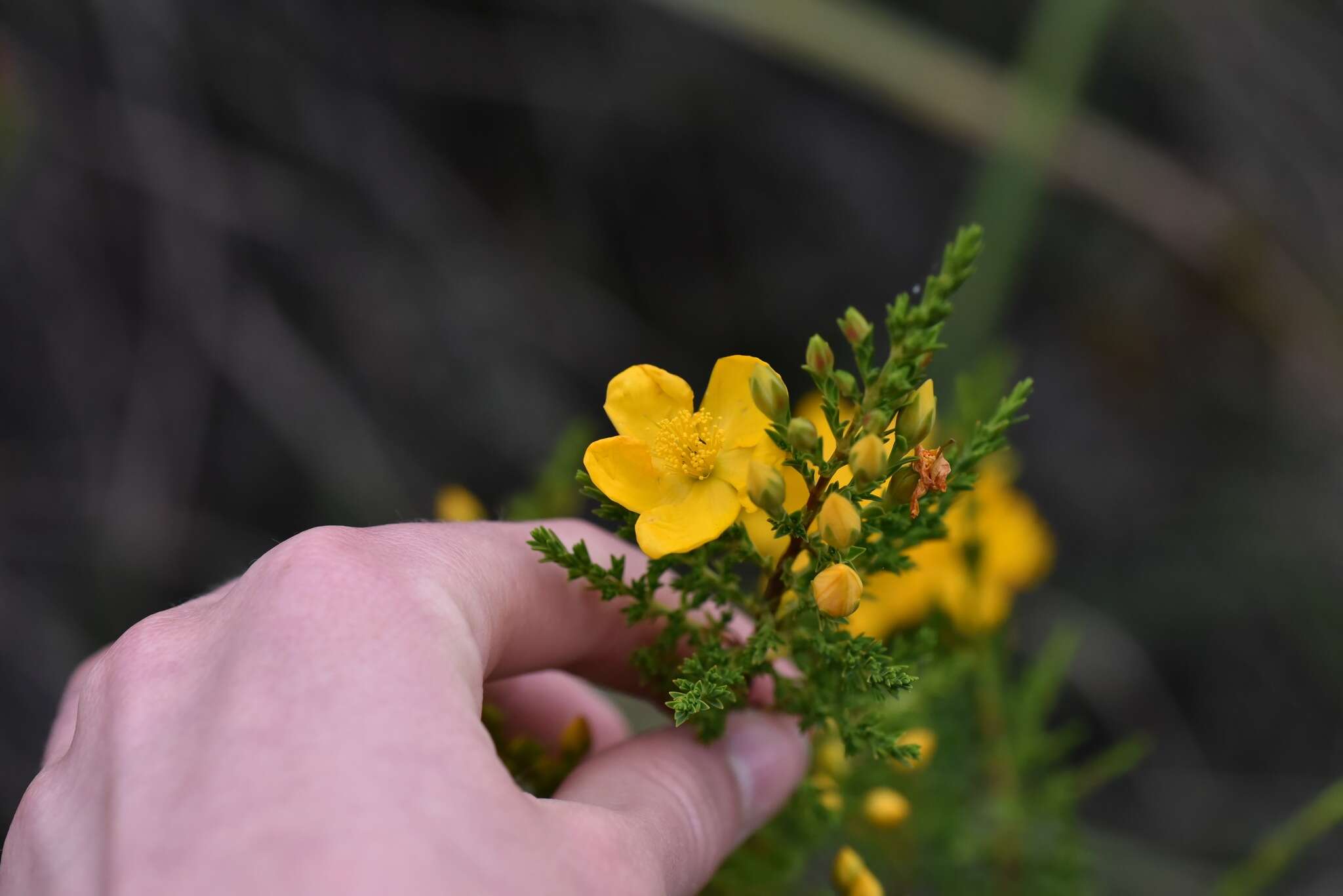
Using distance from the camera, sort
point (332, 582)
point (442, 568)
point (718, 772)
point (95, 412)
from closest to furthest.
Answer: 1. point (332, 582)
2. point (442, 568)
3. point (718, 772)
4. point (95, 412)

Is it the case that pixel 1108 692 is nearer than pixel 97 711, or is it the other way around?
pixel 97 711

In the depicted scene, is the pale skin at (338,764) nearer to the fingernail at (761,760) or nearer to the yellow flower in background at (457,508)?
the fingernail at (761,760)

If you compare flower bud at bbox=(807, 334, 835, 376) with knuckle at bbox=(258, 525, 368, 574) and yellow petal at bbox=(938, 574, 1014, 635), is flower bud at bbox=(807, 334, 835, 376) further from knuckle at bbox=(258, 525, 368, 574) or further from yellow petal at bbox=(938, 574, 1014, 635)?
yellow petal at bbox=(938, 574, 1014, 635)

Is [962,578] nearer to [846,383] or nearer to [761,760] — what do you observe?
[761,760]

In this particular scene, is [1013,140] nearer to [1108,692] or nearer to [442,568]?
[1108,692]

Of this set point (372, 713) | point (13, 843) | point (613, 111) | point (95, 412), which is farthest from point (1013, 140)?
point (95, 412)

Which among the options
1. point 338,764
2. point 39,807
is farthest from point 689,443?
point 39,807
